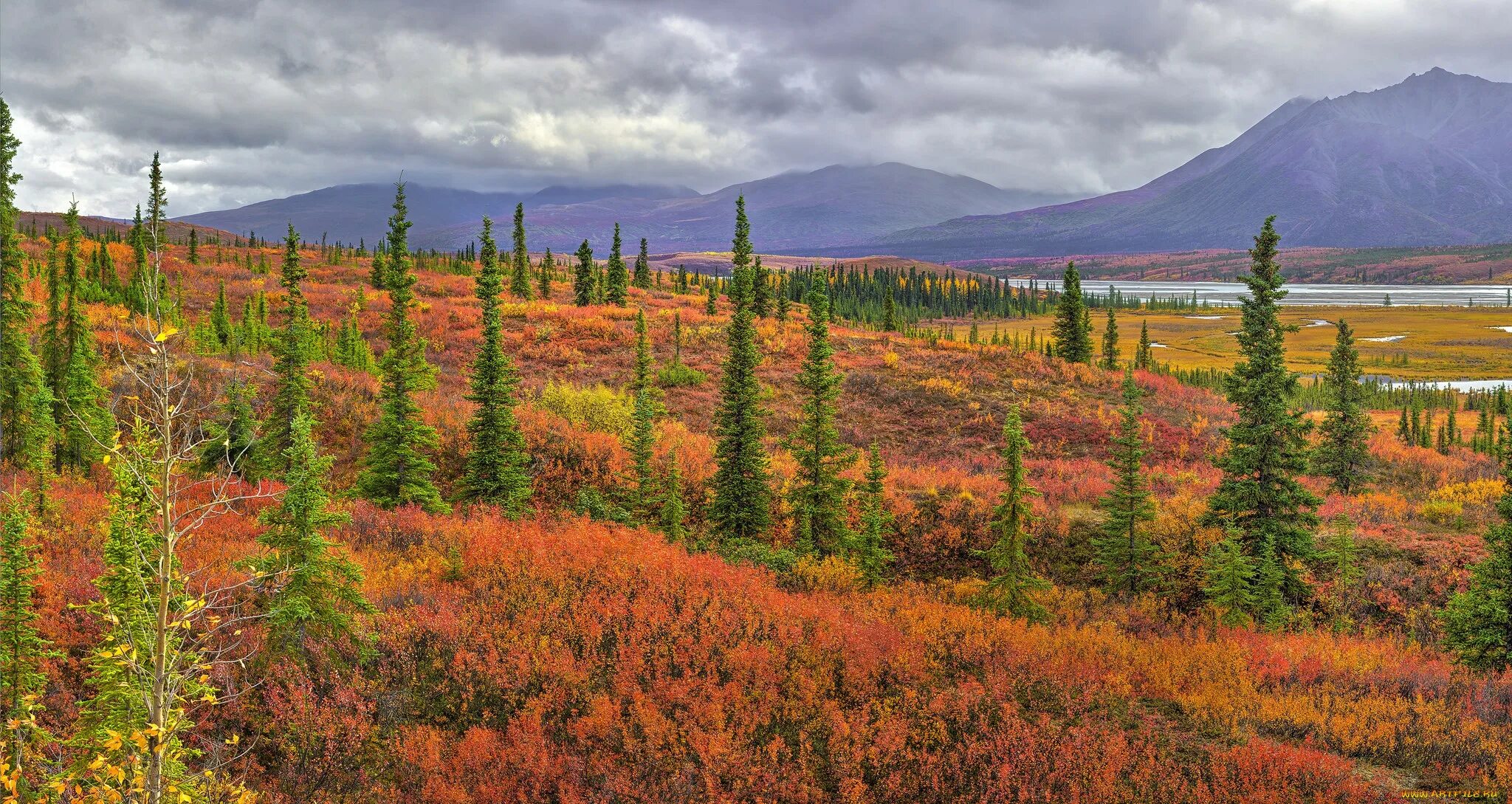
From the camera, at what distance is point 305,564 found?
10.6m

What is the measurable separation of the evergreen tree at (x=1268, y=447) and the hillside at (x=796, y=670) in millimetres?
1838

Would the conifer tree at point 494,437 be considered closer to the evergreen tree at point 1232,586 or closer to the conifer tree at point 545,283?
the evergreen tree at point 1232,586

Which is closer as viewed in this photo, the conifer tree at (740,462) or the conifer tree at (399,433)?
the conifer tree at (399,433)

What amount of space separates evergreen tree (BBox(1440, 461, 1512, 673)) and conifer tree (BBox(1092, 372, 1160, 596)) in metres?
6.12

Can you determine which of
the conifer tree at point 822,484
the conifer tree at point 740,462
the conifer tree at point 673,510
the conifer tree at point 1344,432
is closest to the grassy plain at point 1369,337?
the conifer tree at point 1344,432

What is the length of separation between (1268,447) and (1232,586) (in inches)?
176

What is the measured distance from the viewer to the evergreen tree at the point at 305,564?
10.5 metres

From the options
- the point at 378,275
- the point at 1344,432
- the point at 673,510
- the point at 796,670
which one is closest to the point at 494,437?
the point at 673,510

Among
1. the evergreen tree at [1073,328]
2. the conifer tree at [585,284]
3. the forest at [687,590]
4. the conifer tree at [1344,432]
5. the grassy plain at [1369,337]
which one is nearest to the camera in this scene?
the forest at [687,590]

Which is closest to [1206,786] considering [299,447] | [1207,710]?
[1207,710]

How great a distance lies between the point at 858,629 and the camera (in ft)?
42.9

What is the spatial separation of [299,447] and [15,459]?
52.1ft

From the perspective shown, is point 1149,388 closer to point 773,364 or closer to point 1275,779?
point 773,364

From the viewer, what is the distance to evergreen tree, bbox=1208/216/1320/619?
65.0 ft
